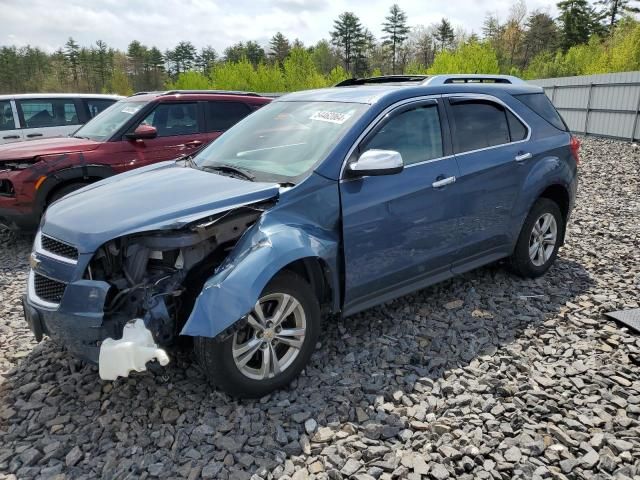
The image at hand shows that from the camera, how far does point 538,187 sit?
444 centimetres

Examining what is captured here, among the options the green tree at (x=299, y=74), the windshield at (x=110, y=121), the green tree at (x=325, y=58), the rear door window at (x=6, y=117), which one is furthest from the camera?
the green tree at (x=325, y=58)

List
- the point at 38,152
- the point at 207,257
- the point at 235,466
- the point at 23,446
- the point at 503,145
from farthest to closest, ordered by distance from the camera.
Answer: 1. the point at 38,152
2. the point at 503,145
3. the point at 207,257
4. the point at 23,446
5. the point at 235,466

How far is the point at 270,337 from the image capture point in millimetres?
2926

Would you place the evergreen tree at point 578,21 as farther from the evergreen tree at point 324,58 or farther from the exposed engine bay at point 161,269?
the exposed engine bay at point 161,269

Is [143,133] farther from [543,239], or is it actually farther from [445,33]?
[445,33]

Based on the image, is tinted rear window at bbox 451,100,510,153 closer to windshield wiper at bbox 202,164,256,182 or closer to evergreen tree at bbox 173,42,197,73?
windshield wiper at bbox 202,164,256,182

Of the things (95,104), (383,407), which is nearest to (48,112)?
(95,104)

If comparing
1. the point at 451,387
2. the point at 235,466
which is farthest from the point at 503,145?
the point at 235,466

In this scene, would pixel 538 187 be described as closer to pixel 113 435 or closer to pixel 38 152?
pixel 113 435

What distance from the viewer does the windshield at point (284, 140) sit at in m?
3.30

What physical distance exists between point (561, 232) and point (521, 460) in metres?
2.97

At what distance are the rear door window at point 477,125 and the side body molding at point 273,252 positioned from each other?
1.37 m

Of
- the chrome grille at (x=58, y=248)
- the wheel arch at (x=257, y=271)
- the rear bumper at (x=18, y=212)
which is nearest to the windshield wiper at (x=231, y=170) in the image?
the wheel arch at (x=257, y=271)

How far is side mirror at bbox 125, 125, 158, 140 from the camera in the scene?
6.33m
